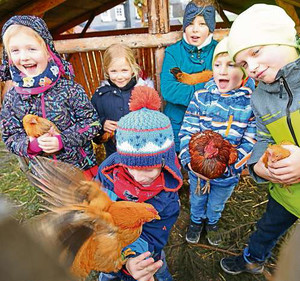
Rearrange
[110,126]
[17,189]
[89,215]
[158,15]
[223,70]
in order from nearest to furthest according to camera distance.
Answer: [89,215], [223,70], [110,126], [158,15], [17,189]

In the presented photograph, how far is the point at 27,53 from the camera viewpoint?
1756 mm

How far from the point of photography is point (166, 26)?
104 inches

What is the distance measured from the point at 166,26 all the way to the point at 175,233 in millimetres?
2023

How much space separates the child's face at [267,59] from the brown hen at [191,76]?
3.41 feet

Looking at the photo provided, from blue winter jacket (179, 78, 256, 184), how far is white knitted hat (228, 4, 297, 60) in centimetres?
65

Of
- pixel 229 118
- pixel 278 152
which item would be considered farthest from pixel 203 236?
pixel 278 152

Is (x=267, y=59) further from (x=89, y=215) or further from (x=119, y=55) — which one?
(x=119, y=55)

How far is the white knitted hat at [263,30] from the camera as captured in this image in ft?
4.02

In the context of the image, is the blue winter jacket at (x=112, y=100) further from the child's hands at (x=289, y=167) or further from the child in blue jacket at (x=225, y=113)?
the child's hands at (x=289, y=167)

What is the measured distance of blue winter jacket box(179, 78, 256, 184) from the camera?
189 centimetres

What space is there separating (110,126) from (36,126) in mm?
683

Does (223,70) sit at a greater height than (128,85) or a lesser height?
greater

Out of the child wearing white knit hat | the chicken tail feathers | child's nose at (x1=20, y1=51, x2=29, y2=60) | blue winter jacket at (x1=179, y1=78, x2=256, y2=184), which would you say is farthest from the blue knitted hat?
the chicken tail feathers

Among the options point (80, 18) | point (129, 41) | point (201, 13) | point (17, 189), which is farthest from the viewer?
point (80, 18)
